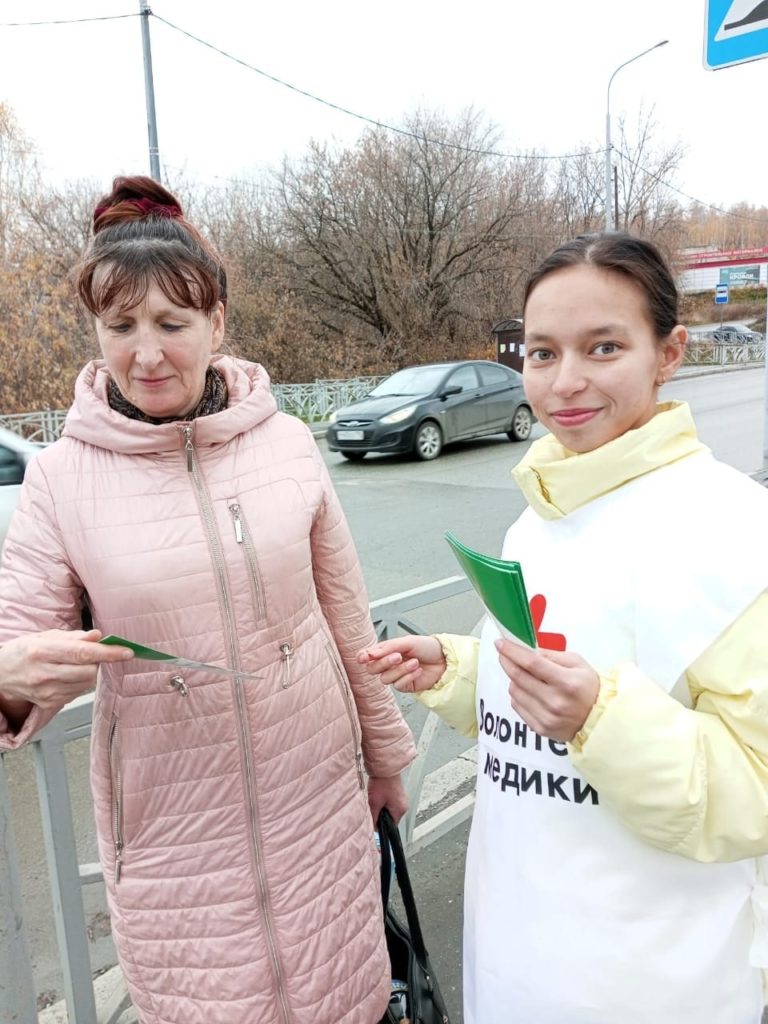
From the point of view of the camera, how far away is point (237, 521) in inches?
57.0

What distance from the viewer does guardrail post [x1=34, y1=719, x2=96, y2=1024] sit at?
1647mm

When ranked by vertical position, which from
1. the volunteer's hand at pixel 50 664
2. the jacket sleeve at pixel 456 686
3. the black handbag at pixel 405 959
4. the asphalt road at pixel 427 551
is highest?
the volunteer's hand at pixel 50 664

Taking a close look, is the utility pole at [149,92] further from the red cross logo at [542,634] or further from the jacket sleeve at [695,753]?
the jacket sleeve at [695,753]

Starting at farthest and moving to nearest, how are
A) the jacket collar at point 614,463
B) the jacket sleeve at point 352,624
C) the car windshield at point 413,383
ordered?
the car windshield at point 413,383 < the jacket sleeve at point 352,624 < the jacket collar at point 614,463

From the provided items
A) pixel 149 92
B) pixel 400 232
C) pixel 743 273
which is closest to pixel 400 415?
pixel 149 92

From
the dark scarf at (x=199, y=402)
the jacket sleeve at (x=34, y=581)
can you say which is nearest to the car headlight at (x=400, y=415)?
the dark scarf at (x=199, y=402)

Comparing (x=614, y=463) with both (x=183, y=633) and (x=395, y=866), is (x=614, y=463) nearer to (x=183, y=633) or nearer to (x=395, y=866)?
(x=183, y=633)

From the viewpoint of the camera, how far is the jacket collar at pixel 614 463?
3.84 ft

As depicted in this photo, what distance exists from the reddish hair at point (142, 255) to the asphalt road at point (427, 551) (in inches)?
77.1

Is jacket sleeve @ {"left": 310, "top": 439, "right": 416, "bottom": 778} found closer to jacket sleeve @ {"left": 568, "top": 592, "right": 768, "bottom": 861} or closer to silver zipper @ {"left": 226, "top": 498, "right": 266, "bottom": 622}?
silver zipper @ {"left": 226, "top": 498, "right": 266, "bottom": 622}

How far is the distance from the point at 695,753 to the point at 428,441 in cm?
1133

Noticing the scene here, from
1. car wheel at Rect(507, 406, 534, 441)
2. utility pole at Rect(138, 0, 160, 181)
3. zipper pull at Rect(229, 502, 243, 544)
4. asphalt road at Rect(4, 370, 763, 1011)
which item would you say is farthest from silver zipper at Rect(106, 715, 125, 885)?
car wheel at Rect(507, 406, 534, 441)

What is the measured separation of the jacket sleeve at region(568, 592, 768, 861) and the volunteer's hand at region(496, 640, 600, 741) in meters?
0.02

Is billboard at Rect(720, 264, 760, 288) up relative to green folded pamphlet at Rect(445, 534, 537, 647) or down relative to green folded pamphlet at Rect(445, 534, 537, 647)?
up
